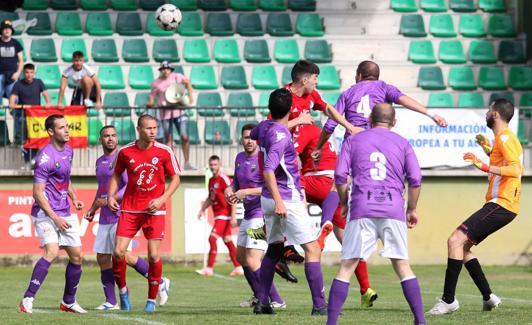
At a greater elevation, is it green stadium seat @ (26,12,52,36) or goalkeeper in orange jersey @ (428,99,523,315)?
green stadium seat @ (26,12,52,36)

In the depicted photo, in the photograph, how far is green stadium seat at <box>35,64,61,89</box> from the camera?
2389cm

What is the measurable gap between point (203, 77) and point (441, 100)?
17.2ft

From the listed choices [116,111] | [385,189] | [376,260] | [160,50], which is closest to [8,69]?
[116,111]

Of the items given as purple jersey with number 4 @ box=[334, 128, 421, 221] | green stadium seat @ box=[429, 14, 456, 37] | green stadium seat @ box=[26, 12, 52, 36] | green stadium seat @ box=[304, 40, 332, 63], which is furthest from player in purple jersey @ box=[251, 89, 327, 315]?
green stadium seat @ box=[429, 14, 456, 37]

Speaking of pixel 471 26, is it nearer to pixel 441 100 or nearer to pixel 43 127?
pixel 441 100

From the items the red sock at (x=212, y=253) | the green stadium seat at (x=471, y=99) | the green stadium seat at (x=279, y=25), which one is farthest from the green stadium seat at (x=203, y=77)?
the green stadium seat at (x=471, y=99)

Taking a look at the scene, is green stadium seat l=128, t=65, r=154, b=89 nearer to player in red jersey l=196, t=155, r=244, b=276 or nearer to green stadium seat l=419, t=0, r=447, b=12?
player in red jersey l=196, t=155, r=244, b=276

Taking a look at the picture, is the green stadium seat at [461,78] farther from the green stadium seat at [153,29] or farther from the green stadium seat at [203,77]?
the green stadium seat at [153,29]

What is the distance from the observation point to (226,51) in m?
25.4

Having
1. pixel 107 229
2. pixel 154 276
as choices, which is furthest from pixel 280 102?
pixel 107 229

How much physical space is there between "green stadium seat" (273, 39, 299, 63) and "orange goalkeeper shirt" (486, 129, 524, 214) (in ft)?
45.3

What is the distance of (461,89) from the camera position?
25906mm

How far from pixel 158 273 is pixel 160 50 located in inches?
522

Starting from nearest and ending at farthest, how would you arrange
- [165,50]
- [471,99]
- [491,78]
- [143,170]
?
[143,170] < [165,50] < [471,99] < [491,78]
